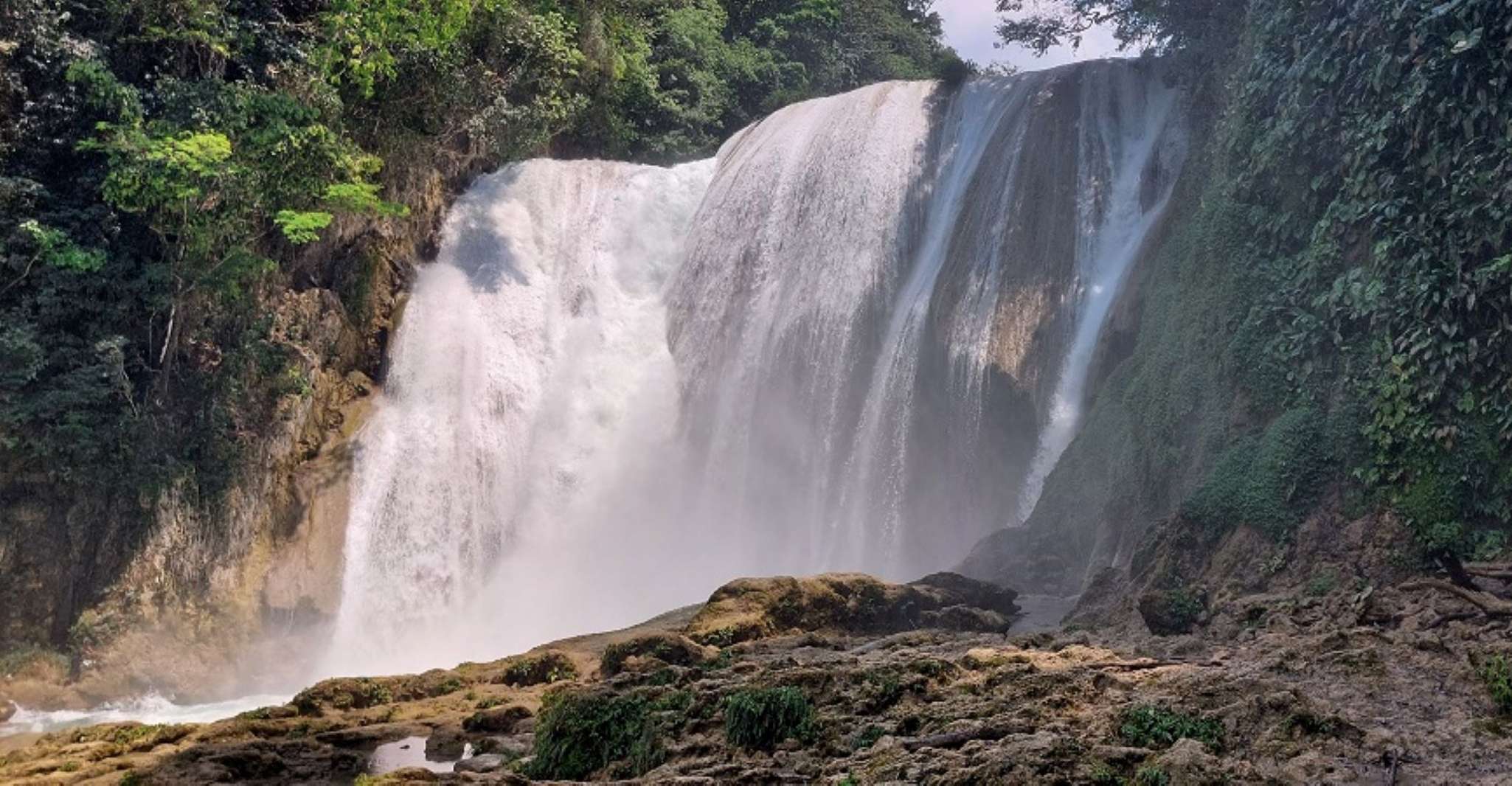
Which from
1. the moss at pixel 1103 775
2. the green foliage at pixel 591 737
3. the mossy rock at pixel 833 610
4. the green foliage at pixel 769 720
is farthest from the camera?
the mossy rock at pixel 833 610

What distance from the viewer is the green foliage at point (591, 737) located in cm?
952

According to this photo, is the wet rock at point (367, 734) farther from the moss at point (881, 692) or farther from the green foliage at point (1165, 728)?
the green foliage at point (1165, 728)

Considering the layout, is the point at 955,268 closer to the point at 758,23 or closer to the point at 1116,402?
the point at 1116,402

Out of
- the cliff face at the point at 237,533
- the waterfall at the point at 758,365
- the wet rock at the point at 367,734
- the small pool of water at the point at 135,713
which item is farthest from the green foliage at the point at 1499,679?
the cliff face at the point at 237,533

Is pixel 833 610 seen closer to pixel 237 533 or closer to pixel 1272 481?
pixel 1272 481

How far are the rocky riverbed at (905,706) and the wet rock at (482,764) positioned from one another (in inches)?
1.1

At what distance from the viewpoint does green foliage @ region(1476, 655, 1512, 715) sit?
23.3 ft

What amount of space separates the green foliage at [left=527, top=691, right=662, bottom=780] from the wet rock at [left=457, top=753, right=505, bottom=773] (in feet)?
1.20

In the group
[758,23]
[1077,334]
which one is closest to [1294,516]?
[1077,334]

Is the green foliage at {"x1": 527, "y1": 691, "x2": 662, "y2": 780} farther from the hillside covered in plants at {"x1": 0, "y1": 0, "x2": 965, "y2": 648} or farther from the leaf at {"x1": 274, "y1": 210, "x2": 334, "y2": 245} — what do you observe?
the leaf at {"x1": 274, "y1": 210, "x2": 334, "y2": 245}

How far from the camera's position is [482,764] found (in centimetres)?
1023

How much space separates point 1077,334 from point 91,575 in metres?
15.9

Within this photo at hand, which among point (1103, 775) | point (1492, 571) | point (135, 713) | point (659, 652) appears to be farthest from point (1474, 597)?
point (135, 713)

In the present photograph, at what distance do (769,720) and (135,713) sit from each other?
13.2 metres
